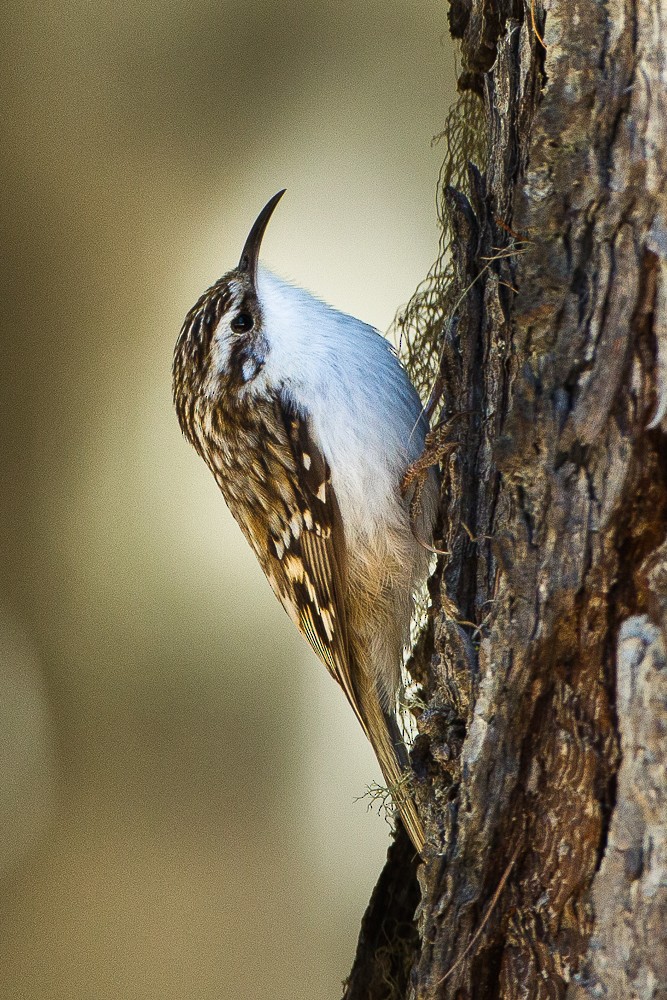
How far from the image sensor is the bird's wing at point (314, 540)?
201 centimetres

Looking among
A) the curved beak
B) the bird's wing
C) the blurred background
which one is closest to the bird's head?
the curved beak

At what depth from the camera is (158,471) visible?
2.95 meters

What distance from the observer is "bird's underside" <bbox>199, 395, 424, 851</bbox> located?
2027 mm

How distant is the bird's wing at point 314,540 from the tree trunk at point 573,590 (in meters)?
0.62

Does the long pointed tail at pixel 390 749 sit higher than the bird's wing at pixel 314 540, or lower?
lower

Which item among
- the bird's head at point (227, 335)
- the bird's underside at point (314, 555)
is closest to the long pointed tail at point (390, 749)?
the bird's underside at point (314, 555)

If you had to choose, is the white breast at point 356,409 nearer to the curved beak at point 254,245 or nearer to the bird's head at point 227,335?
the bird's head at point 227,335

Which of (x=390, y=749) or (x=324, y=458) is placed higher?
(x=324, y=458)

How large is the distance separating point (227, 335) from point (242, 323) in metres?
0.04

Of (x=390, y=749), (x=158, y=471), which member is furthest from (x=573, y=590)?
(x=158, y=471)

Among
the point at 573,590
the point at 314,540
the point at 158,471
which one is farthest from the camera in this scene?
the point at 158,471

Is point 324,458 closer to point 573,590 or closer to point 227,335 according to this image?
point 227,335

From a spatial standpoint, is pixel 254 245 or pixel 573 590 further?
pixel 254 245

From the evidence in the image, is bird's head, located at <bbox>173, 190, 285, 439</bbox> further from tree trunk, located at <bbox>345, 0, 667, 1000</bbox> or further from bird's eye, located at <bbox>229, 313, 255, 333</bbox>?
tree trunk, located at <bbox>345, 0, 667, 1000</bbox>
